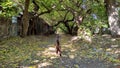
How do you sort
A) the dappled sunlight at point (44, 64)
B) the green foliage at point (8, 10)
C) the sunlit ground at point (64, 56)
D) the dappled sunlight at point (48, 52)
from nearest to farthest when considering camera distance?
the dappled sunlight at point (44, 64) → the sunlit ground at point (64, 56) → the dappled sunlight at point (48, 52) → the green foliage at point (8, 10)

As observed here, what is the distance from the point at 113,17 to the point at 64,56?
4902mm

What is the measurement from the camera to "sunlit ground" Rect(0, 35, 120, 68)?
6.99 m

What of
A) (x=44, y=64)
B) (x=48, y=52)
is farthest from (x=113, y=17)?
(x=44, y=64)

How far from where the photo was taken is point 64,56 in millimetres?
7996

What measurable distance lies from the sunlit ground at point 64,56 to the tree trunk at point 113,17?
4.29 feet

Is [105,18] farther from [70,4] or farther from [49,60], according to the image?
[49,60]

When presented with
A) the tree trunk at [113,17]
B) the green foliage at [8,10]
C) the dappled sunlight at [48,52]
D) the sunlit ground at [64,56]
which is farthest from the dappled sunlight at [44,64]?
the tree trunk at [113,17]

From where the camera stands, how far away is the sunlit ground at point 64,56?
6992mm

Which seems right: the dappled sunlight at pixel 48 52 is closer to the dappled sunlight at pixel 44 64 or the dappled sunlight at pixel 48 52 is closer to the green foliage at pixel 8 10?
the dappled sunlight at pixel 44 64

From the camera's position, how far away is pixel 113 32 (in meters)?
11.3

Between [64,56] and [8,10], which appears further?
[8,10]

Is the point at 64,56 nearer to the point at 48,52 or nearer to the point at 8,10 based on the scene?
the point at 48,52

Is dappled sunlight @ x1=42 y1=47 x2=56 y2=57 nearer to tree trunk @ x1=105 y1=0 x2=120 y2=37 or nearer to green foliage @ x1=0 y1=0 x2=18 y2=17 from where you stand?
green foliage @ x1=0 y1=0 x2=18 y2=17

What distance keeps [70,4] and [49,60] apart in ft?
22.0
